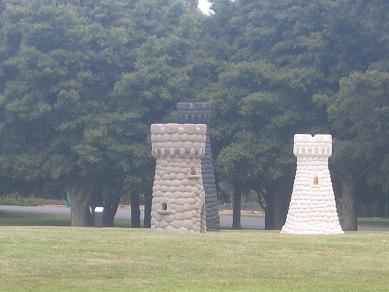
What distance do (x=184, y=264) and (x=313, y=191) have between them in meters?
13.6

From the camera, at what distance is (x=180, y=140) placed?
39.7 m

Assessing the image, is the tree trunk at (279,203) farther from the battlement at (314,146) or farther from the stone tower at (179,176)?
the stone tower at (179,176)

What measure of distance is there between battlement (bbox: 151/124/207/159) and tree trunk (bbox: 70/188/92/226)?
61.0ft

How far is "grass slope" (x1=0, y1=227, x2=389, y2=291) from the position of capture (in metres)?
26.1

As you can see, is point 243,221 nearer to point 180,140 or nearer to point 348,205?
point 348,205

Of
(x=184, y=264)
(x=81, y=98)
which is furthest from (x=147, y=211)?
(x=184, y=264)

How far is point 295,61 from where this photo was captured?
2290 inches

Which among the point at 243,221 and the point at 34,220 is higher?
the point at 243,221

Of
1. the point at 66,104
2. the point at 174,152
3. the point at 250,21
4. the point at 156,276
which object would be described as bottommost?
the point at 156,276

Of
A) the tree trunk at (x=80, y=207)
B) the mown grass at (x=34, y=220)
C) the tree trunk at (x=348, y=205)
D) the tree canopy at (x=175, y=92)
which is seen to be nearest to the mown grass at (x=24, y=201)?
the mown grass at (x=34, y=220)

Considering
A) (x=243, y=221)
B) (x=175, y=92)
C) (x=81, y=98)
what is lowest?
(x=243, y=221)

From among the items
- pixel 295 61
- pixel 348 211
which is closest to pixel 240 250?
pixel 348 211

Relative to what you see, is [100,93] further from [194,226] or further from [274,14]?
[194,226]

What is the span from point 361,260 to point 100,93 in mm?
31502
